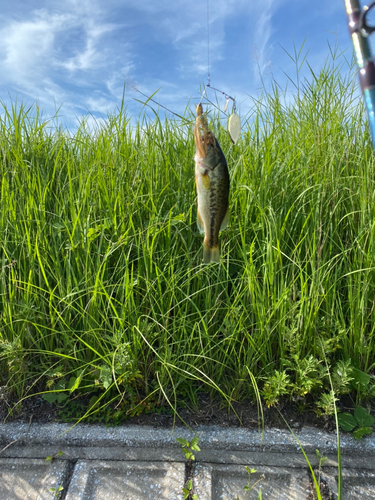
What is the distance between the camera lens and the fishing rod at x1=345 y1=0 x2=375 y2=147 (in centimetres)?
107

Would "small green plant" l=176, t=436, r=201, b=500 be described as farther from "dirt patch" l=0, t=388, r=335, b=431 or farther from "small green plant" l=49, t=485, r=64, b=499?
"small green plant" l=49, t=485, r=64, b=499

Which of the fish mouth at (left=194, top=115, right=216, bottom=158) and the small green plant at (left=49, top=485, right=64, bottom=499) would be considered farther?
the small green plant at (left=49, top=485, right=64, bottom=499)

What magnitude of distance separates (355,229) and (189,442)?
166 cm

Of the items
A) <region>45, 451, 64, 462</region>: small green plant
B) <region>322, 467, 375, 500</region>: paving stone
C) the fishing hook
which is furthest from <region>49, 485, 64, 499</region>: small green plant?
the fishing hook

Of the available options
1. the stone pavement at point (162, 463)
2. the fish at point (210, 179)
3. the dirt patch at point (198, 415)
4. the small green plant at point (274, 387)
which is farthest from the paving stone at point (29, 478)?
the fish at point (210, 179)

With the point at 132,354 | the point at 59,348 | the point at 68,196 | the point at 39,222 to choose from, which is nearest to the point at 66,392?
the point at 59,348

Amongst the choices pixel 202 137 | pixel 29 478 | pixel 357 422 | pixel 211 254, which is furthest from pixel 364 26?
pixel 29 478

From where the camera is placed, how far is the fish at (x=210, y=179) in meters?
1.07

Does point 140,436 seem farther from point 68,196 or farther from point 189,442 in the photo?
point 68,196

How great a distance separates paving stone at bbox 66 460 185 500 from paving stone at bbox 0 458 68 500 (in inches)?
3.3

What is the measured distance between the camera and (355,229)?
2.43 m

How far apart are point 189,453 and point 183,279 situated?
3.08ft

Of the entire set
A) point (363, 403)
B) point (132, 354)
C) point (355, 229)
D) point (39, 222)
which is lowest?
point (363, 403)

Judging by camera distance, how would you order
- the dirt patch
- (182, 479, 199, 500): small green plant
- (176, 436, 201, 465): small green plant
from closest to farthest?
(182, 479, 199, 500): small green plant → (176, 436, 201, 465): small green plant → the dirt patch
